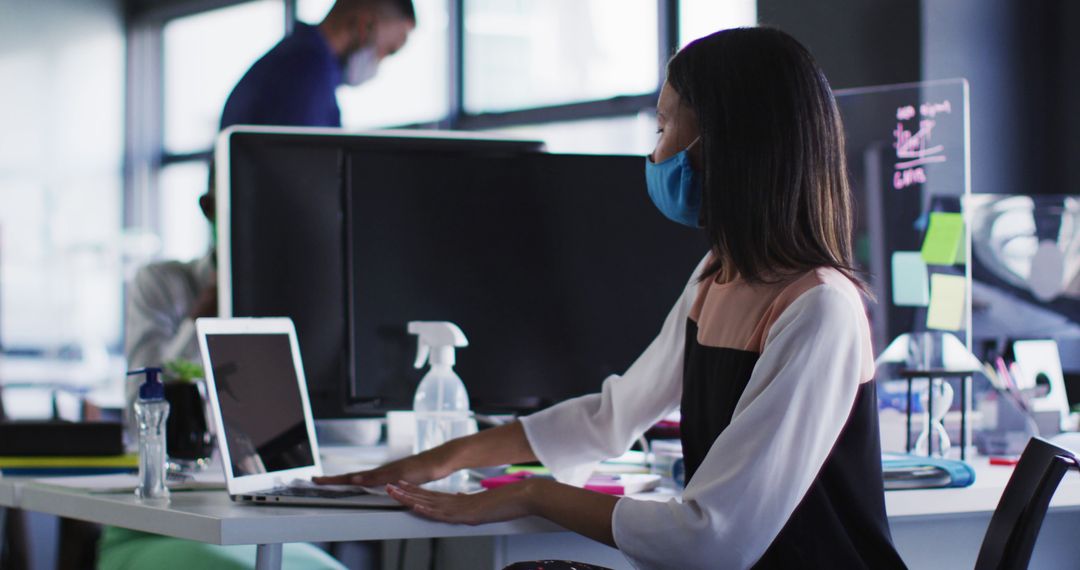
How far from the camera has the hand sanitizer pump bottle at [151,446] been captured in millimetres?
1461

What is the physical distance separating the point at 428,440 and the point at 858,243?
3.35ft

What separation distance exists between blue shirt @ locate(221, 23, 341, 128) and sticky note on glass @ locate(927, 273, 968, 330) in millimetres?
1446

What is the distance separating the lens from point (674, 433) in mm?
1951

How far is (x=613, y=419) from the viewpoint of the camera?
1616 millimetres

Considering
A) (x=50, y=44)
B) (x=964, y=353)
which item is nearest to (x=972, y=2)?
(x=964, y=353)

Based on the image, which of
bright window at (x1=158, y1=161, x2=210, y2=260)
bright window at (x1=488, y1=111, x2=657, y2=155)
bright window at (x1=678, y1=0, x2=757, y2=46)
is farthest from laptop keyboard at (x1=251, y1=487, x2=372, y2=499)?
bright window at (x1=158, y1=161, x2=210, y2=260)

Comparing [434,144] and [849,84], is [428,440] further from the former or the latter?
[849,84]

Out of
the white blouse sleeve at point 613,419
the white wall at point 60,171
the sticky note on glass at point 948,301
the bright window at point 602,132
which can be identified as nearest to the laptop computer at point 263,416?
the white blouse sleeve at point 613,419

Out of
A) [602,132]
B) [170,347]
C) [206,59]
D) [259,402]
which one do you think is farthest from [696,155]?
[206,59]

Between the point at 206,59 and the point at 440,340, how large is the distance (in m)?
5.58

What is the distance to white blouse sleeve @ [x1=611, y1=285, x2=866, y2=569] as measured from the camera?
119 cm

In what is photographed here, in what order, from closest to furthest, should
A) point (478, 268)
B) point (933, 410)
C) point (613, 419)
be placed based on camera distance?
point (613, 419) → point (478, 268) → point (933, 410)

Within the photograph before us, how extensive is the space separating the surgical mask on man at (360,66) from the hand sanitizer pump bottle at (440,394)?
1.55 m

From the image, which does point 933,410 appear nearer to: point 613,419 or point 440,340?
point 613,419
